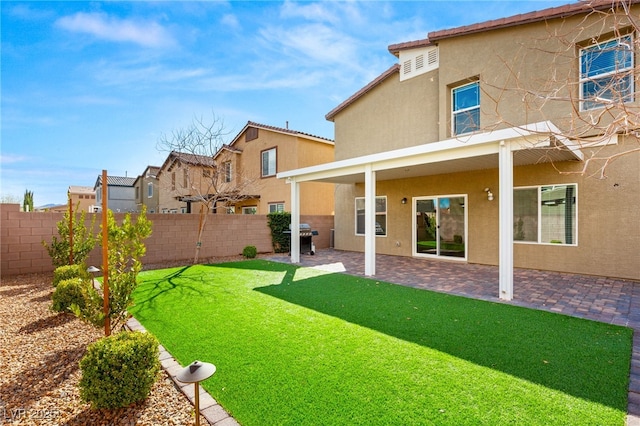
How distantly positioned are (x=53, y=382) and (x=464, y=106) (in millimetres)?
12129

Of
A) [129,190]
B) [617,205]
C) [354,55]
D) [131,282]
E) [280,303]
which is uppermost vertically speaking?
[354,55]

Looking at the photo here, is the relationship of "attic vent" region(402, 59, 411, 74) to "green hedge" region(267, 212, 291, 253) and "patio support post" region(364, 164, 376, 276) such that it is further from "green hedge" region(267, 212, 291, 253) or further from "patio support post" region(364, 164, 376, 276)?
"green hedge" region(267, 212, 291, 253)

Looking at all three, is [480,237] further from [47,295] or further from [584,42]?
[47,295]

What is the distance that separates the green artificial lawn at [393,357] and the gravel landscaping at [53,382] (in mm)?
492

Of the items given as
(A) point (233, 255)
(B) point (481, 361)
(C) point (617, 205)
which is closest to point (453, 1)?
(C) point (617, 205)

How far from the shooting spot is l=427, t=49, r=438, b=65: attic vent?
37.5 ft

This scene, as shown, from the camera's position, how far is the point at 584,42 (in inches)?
328

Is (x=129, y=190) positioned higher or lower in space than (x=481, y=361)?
higher

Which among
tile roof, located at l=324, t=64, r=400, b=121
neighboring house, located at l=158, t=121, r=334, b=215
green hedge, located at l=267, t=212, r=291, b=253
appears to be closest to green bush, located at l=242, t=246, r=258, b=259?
green hedge, located at l=267, t=212, r=291, b=253

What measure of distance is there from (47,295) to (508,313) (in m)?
9.42

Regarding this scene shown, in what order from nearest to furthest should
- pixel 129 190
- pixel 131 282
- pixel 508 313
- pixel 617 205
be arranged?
pixel 131 282
pixel 508 313
pixel 617 205
pixel 129 190

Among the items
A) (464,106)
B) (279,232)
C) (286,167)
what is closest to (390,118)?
(464,106)

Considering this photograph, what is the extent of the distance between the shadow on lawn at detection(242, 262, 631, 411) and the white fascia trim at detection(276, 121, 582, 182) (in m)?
2.92

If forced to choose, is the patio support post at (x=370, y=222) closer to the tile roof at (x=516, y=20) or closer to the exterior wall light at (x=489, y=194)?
the exterior wall light at (x=489, y=194)
